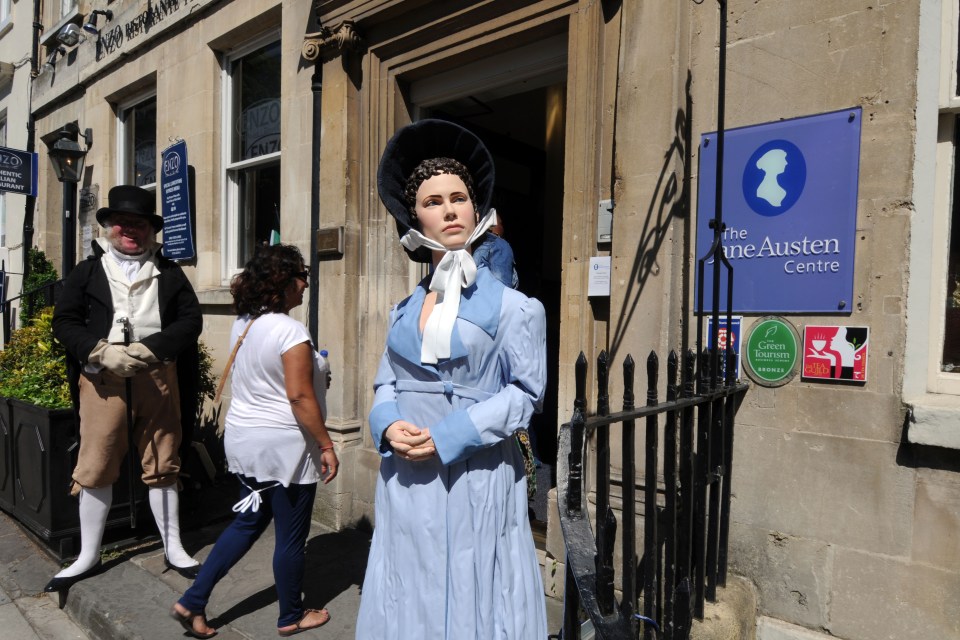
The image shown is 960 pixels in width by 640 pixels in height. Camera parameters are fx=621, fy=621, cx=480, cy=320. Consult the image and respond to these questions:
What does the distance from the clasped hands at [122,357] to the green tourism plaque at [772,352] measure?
10.4 feet

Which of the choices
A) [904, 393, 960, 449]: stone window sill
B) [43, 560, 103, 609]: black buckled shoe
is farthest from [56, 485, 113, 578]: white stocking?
[904, 393, 960, 449]: stone window sill

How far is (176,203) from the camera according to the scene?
6.38 m

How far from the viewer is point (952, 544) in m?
2.45

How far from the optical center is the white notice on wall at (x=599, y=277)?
10.8ft

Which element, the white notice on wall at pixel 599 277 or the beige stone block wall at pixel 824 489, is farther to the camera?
the white notice on wall at pixel 599 277

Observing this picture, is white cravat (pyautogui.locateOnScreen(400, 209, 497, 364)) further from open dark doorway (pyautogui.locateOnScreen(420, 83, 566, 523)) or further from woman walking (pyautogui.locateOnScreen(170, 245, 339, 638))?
open dark doorway (pyautogui.locateOnScreen(420, 83, 566, 523))

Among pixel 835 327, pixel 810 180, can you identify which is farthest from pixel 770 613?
pixel 810 180

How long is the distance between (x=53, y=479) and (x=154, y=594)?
1080 millimetres

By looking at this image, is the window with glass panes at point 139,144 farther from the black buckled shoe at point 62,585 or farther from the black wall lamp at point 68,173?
the black buckled shoe at point 62,585

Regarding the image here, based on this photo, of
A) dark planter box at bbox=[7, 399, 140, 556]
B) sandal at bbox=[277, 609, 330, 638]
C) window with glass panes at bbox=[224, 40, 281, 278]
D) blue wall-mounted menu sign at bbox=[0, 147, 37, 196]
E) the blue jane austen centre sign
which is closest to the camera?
the blue jane austen centre sign

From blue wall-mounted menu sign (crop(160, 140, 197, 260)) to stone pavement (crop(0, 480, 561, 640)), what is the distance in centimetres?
306

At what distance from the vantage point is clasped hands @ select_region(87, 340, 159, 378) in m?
3.35

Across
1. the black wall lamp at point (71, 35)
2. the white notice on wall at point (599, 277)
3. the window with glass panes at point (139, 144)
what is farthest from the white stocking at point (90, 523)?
the black wall lamp at point (71, 35)

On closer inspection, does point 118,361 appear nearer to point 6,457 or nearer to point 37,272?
point 6,457
